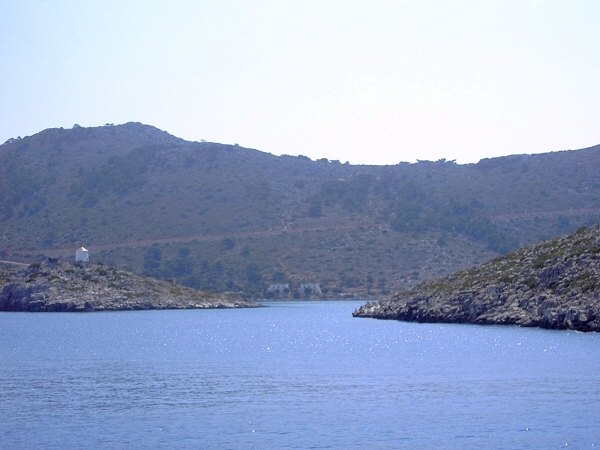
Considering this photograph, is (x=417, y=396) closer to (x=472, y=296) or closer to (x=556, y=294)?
(x=556, y=294)

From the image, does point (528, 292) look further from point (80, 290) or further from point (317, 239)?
point (317, 239)

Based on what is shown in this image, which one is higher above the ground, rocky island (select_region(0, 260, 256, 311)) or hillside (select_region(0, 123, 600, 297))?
hillside (select_region(0, 123, 600, 297))

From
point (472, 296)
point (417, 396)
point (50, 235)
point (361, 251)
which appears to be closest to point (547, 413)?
point (417, 396)

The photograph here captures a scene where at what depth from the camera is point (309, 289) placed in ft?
559

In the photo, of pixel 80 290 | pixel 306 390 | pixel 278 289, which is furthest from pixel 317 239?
pixel 306 390

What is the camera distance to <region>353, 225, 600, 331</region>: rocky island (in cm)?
7524

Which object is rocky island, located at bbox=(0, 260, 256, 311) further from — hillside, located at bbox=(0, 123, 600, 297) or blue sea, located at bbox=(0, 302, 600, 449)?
blue sea, located at bbox=(0, 302, 600, 449)

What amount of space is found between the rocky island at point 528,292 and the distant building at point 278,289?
2691 inches

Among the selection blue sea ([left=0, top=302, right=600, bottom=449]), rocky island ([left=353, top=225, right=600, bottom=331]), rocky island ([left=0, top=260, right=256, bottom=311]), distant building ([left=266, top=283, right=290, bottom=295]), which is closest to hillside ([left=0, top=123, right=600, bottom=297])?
distant building ([left=266, top=283, right=290, bottom=295])

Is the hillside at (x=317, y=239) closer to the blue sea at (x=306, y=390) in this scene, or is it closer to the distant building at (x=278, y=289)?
the distant building at (x=278, y=289)

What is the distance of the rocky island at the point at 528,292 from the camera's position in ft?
247

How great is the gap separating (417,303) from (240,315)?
103ft

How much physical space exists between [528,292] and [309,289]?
294ft

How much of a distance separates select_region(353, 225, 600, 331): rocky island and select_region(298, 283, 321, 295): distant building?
67076mm
